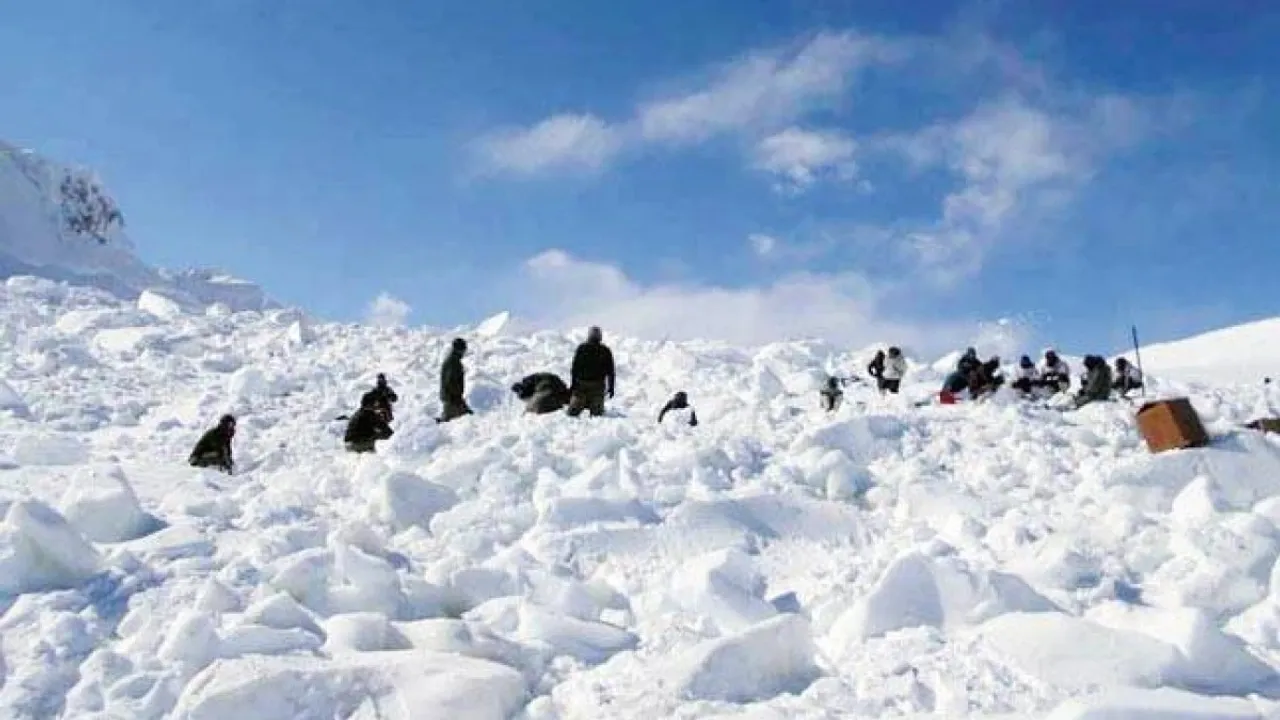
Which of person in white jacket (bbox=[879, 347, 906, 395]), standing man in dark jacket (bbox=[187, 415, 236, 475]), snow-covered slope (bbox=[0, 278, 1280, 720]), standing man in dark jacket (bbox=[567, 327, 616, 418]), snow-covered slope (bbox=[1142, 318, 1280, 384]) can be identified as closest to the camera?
snow-covered slope (bbox=[0, 278, 1280, 720])

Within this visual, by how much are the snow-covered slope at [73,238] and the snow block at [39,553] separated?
40.1 metres

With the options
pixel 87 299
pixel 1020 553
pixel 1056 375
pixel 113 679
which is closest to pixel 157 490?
pixel 113 679

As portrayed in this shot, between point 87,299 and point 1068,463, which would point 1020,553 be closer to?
point 1068,463

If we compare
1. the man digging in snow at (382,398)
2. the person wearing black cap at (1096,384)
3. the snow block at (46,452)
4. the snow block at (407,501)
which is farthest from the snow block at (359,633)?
the person wearing black cap at (1096,384)

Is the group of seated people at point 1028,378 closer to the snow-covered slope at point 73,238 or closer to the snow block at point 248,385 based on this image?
the snow block at point 248,385

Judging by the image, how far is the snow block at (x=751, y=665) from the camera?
5.56 metres

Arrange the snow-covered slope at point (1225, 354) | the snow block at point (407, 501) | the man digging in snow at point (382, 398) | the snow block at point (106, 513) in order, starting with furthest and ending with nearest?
the snow-covered slope at point (1225, 354)
the man digging in snow at point (382, 398)
the snow block at point (407, 501)
the snow block at point (106, 513)

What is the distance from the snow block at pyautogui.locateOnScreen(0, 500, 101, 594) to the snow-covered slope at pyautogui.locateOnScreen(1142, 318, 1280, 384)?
2992cm

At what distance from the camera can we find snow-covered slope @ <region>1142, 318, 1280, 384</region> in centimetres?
3331

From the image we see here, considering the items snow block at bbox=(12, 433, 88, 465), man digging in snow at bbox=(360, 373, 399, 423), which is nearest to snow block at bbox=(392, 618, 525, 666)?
snow block at bbox=(12, 433, 88, 465)

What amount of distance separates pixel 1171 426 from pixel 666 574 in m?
4.49

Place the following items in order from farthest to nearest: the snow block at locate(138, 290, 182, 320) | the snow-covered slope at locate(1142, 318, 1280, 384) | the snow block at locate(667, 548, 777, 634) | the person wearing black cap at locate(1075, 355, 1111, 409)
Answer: the snow-covered slope at locate(1142, 318, 1280, 384), the snow block at locate(138, 290, 182, 320), the person wearing black cap at locate(1075, 355, 1111, 409), the snow block at locate(667, 548, 777, 634)

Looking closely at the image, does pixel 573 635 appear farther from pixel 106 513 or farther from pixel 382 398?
pixel 382 398

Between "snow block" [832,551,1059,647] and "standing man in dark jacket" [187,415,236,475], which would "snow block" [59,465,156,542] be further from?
"snow block" [832,551,1059,647]
